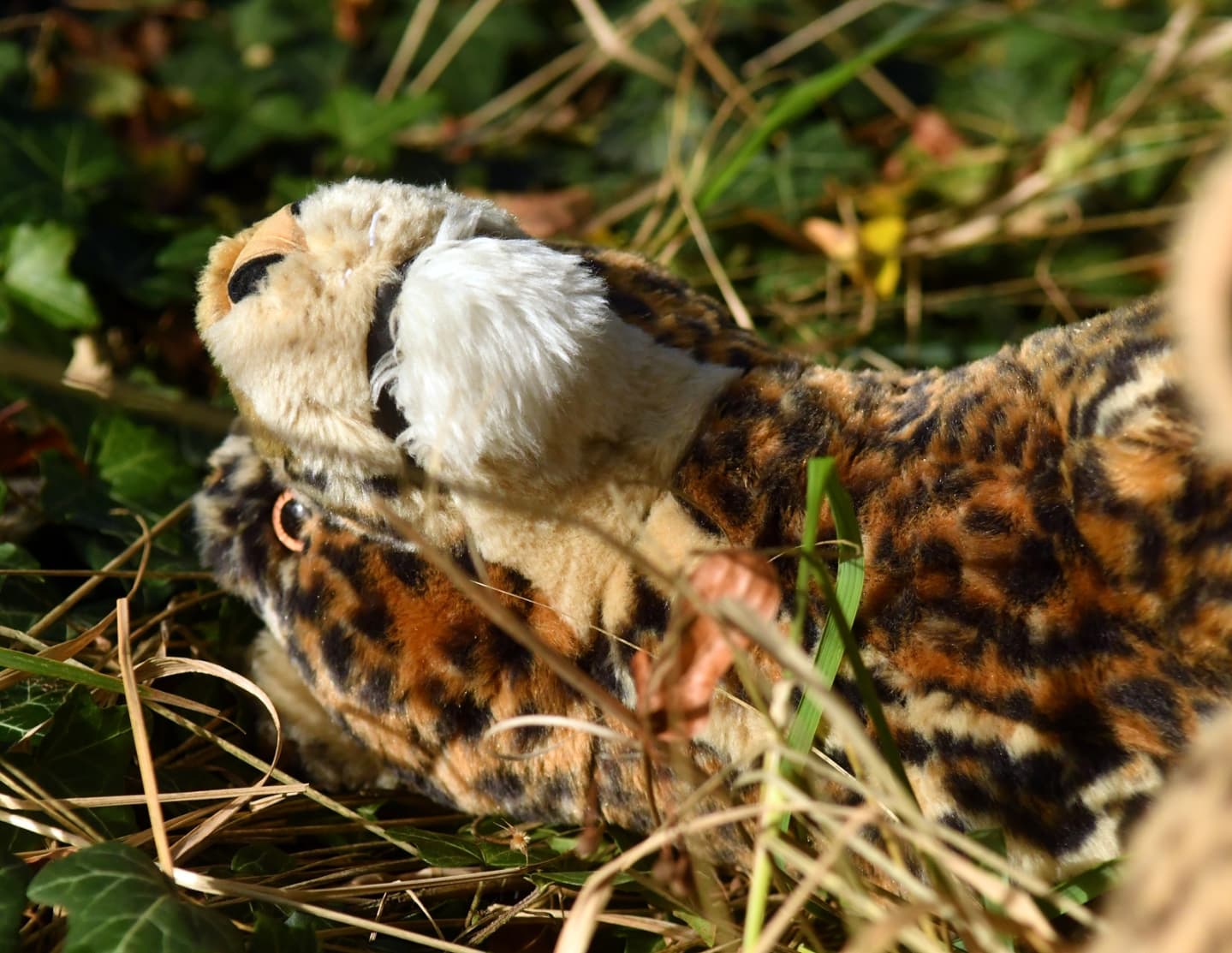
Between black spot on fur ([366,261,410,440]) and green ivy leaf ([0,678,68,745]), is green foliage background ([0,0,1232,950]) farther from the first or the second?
black spot on fur ([366,261,410,440])

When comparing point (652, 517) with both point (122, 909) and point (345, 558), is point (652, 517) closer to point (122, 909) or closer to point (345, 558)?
point (345, 558)

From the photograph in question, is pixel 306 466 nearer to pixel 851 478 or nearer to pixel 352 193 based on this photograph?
pixel 352 193

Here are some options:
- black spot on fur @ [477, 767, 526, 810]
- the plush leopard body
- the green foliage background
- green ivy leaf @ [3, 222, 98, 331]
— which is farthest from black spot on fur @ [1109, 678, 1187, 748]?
green ivy leaf @ [3, 222, 98, 331]

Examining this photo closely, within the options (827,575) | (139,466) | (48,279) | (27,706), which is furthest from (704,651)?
(48,279)

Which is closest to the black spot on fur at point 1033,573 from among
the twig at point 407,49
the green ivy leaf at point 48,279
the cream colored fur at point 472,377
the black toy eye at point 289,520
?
the cream colored fur at point 472,377

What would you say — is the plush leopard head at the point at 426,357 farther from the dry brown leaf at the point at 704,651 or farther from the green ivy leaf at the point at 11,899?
the green ivy leaf at the point at 11,899
